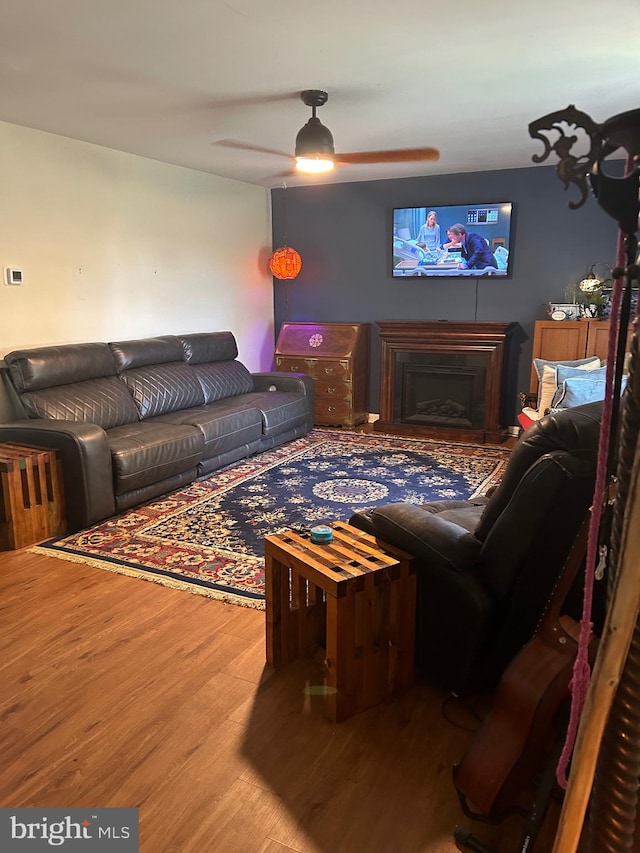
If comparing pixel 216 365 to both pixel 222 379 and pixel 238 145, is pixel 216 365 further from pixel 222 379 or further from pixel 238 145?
pixel 238 145

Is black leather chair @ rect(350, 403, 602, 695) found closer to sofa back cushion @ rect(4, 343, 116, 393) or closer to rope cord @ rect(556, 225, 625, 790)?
rope cord @ rect(556, 225, 625, 790)

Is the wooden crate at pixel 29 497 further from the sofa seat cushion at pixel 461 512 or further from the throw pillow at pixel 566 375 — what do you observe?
the throw pillow at pixel 566 375

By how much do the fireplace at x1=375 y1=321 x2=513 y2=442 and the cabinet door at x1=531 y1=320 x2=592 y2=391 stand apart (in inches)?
12.5

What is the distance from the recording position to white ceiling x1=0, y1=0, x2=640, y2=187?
7.60 ft

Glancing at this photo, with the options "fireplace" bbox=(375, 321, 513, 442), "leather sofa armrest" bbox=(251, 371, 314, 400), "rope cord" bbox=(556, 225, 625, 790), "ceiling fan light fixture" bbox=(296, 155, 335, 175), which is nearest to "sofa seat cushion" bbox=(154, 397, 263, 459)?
"leather sofa armrest" bbox=(251, 371, 314, 400)

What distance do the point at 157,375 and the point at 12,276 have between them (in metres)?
1.22

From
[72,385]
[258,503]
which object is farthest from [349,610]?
[72,385]

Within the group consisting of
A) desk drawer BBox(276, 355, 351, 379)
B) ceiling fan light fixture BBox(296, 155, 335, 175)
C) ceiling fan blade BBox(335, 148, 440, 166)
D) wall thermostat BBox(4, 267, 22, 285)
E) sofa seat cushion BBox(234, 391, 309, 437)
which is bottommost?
sofa seat cushion BBox(234, 391, 309, 437)

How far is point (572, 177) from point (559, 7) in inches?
70.3

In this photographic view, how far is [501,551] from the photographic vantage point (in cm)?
180

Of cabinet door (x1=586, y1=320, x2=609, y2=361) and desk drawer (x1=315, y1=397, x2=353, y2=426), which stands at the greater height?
cabinet door (x1=586, y1=320, x2=609, y2=361)

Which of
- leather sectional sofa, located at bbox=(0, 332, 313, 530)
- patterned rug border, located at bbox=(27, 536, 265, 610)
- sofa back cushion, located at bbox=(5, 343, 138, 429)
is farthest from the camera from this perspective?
sofa back cushion, located at bbox=(5, 343, 138, 429)

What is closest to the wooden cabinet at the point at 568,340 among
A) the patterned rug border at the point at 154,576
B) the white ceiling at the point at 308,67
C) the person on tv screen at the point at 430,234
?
the person on tv screen at the point at 430,234

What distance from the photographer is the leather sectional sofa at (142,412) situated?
347 cm
